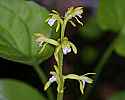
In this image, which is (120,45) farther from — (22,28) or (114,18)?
(22,28)

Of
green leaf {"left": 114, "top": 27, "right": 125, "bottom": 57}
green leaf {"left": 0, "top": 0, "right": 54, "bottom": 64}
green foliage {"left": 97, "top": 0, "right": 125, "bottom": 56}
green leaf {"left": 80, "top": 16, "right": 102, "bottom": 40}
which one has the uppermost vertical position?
green leaf {"left": 0, "top": 0, "right": 54, "bottom": 64}

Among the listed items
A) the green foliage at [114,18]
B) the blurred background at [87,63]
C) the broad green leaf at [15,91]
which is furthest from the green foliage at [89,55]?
the broad green leaf at [15,91]

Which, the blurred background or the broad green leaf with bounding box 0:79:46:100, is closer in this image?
the broad green leaf with bounding box 0:79:46:100

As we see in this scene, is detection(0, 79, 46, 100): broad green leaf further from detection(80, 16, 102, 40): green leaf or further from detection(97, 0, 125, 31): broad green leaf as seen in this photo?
detection(80, 16, 102, 40): green leaf

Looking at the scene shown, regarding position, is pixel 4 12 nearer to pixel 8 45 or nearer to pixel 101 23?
pixel 8 45

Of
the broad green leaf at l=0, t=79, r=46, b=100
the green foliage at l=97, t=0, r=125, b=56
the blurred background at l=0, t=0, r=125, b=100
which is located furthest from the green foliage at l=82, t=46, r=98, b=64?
the broad green leaf at l=0, t=79, r=46, b=100

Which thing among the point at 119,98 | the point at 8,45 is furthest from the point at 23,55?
the point at 119,98

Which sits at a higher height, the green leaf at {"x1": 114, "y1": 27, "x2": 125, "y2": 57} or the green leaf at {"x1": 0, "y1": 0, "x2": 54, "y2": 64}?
the green leaf at {"x1": 0, "y1": 0, "x2": 54, "y2": 64}
